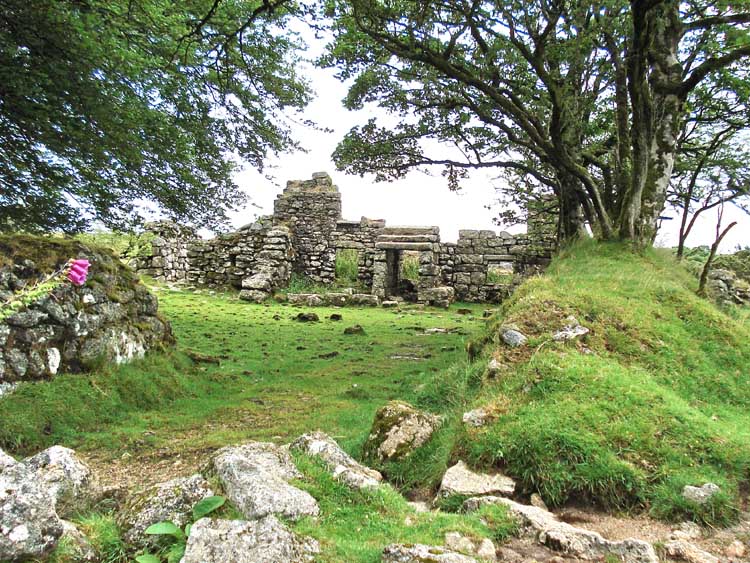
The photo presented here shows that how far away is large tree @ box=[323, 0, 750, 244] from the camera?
7.98 meters

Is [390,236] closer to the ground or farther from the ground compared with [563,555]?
farther from the ground

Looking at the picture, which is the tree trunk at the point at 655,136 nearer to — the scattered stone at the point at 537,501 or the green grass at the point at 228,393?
the green grass at the point at 228,393

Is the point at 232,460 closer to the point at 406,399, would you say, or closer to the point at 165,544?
the point at 165,544

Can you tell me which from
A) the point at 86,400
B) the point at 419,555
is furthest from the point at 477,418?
the point at 86,400

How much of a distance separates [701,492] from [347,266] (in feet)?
69.0

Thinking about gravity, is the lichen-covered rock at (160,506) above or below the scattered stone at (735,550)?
above

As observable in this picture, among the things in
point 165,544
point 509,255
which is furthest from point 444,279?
point 165,544

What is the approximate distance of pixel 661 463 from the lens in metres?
3.68

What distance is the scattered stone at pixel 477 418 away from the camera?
4.32m

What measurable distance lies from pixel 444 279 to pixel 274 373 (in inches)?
612

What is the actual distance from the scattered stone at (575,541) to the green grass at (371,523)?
5.1 inches

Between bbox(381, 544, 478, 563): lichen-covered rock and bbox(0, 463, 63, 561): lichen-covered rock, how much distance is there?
1546mm

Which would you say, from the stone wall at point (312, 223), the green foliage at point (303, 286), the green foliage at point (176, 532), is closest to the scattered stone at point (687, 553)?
the green foliage at point (176, 532)

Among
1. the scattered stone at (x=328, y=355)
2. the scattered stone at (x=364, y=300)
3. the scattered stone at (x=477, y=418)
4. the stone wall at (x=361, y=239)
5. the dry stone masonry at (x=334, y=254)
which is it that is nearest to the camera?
the scattered stone at (x=477, y=418)
